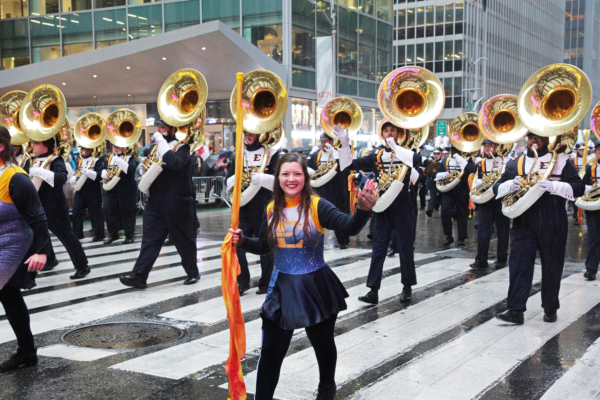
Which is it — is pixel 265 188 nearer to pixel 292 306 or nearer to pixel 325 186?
pixel 292 306

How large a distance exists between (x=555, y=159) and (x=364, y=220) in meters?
3.45

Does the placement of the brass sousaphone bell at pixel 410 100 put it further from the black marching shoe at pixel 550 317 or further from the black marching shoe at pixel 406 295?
the black marching shoe at pixel 550 317

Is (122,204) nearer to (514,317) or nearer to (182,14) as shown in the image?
(514,317)

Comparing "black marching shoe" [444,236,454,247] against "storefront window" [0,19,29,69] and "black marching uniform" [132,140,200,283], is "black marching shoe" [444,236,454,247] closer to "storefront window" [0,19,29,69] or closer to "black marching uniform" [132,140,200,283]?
"black marching uniform" [132,140,200,283]

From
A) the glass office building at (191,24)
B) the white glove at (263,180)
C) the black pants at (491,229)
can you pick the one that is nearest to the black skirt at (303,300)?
the white glove at (263,180)

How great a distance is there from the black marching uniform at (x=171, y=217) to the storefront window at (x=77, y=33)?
25.7 m

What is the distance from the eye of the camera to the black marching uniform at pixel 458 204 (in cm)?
1258

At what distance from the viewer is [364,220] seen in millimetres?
3752

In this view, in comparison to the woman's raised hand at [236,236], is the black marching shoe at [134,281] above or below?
below

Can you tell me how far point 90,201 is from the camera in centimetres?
1277

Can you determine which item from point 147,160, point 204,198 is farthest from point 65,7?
point 147,160

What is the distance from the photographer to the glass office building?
2981 centimetres

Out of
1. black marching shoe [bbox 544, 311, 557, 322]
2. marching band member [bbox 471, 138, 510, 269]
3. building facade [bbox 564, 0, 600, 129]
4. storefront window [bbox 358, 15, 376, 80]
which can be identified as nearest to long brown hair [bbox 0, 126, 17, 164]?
black marching shoe [bbox 544, 311, 557, 322]

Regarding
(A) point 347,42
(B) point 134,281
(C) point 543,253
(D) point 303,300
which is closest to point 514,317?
(C) point 543,253
